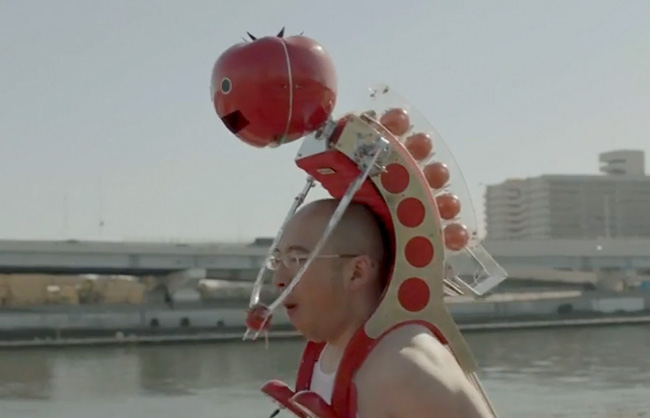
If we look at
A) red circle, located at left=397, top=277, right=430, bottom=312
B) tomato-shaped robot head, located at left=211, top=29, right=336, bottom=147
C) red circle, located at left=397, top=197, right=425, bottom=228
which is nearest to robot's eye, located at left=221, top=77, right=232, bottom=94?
tomato-shaped robot head, located at left=211, top=29, right=336, bottom=147

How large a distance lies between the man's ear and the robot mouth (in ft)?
1.14

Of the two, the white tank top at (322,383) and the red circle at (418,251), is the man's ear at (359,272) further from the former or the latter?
the white tank top at (322,383)

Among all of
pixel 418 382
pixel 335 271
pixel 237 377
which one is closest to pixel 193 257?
pixel 237 377

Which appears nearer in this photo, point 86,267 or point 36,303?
point 86,267

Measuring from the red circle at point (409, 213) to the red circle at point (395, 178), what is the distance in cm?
3

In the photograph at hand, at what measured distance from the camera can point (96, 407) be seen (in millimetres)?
20078

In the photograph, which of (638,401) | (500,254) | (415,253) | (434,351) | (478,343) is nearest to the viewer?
(434,351)

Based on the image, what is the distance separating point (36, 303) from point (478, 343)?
2081 centimetres

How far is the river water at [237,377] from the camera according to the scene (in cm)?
1906

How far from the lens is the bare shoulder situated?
1.77 meters

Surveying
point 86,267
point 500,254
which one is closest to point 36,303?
point 86,267

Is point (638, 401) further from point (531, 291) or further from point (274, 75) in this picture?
point (531, 291)

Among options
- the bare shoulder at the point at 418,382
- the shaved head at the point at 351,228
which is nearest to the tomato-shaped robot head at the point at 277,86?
the shaved head at the point at 351,228

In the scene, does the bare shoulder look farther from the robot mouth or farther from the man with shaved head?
the robot mouth
